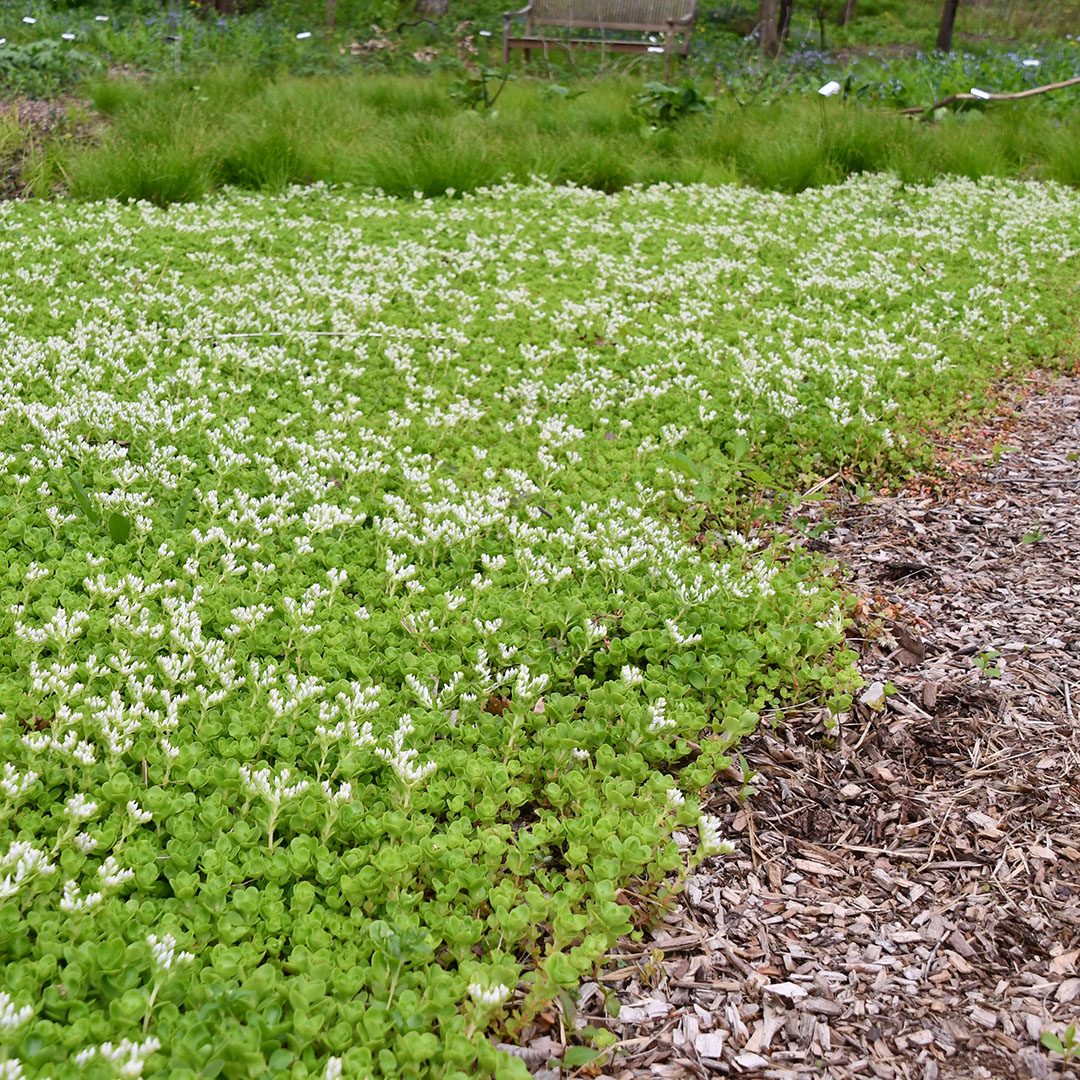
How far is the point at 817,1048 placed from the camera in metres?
2.58

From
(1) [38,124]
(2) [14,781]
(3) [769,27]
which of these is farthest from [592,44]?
(2) [14,781]

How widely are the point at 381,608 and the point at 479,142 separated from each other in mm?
8299

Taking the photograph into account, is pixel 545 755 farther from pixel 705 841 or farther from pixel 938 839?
pixel 938 839

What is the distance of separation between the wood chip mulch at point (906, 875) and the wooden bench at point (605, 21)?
15.0 metres

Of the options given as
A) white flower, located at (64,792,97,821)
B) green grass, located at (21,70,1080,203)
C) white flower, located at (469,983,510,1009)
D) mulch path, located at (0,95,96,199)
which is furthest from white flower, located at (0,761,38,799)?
mulch path, located at (0,95,96,199)

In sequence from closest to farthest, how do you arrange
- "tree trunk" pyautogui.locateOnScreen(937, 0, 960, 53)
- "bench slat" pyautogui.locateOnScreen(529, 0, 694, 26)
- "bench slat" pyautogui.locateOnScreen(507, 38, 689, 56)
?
"bench slat" pyautogui.locateOnScreen(507, 38, 689, 56) < "bench slat" pyautogui.locateOnScreen(529, 0, 694, 26) < "tree trunk" pyautogui.locateOnScreen(937, 0, 960, 53)

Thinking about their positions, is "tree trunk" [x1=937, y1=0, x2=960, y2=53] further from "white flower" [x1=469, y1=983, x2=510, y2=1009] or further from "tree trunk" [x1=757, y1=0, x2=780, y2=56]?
"white flower" [x1=469, y1=983, x2=510, y2=1009]

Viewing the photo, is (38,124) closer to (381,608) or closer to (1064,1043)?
(381,608)

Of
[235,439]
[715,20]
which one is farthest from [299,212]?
[715,20]

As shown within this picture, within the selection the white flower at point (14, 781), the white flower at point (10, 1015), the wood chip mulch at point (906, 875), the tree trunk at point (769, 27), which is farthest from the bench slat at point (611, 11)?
the white flower at point (10, 1015)

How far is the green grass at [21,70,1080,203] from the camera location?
9797 millimetres

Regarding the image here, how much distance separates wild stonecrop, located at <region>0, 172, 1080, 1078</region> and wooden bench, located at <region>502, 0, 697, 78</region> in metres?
11.1

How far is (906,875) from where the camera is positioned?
3141 millimetres

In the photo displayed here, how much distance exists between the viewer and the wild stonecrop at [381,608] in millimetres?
2512
